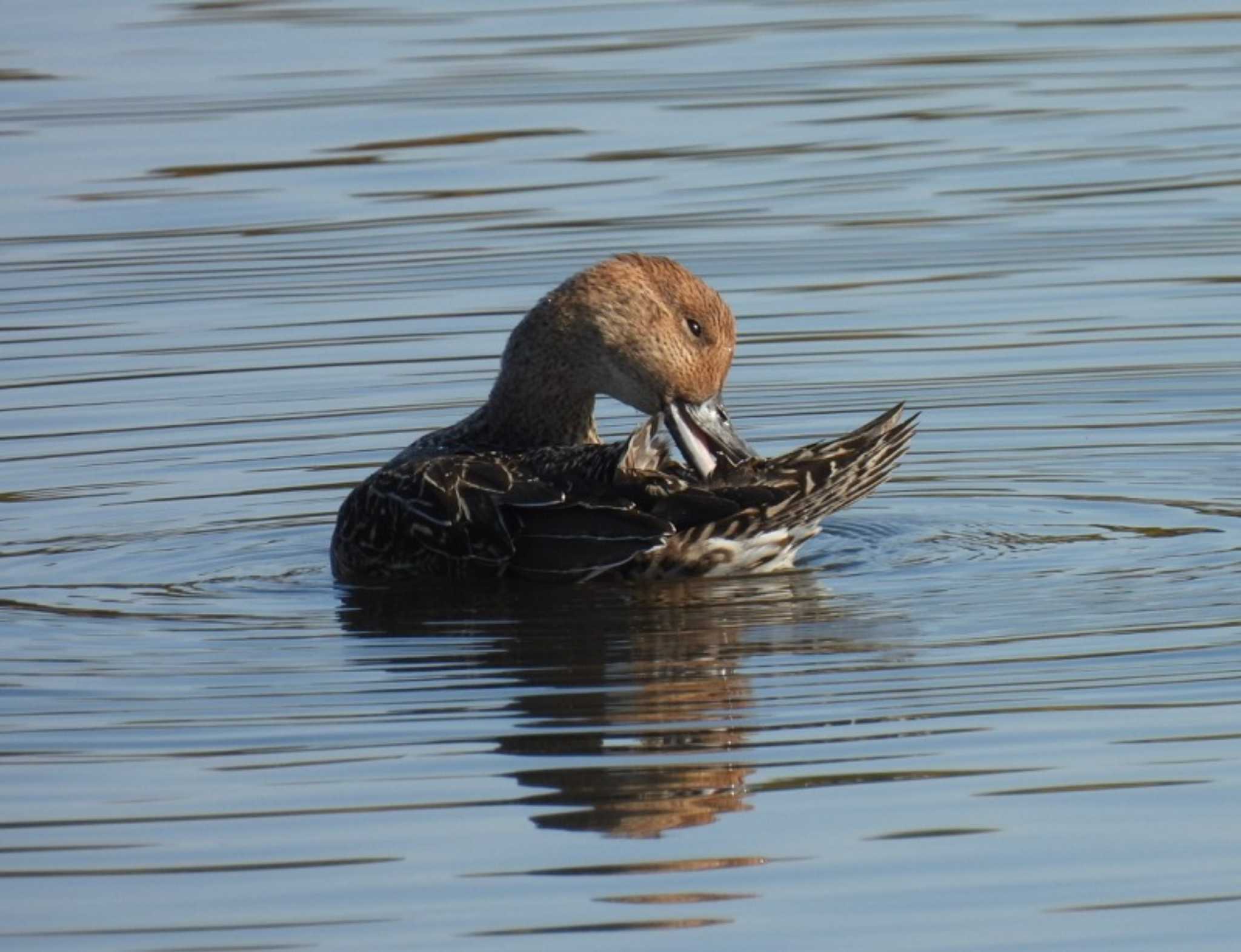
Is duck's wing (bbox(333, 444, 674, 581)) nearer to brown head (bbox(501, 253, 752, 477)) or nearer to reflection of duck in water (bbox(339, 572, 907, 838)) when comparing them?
reflection of duck in water (bbox(339, 572, 907, 838))

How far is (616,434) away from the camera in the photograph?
10.9 m

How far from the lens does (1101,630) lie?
746 cm

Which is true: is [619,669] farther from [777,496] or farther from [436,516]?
[436,516]

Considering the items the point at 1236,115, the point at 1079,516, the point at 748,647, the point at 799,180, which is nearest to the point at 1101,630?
the point at 748,647

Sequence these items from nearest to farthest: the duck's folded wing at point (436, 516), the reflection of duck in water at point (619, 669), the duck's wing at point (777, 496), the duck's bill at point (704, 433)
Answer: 1. the reflection of duck in water at point (619, 669)
2. the duck's wing at point (777, 496)
3. the duck's folded wing at point (436, 516)
4. the duck's bill at point (704, 433)

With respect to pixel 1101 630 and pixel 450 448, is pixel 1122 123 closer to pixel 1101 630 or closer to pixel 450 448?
pixel 450 448

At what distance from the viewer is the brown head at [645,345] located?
8.78m

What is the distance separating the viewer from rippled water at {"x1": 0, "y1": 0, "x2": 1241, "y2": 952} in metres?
5.77

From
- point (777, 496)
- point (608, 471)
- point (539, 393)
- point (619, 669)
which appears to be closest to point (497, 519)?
point (608, 471)

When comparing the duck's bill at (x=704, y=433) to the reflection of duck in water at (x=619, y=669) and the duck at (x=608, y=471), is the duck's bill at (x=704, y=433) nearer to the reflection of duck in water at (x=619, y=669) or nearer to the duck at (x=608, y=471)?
the duck at (x=608, y=471)

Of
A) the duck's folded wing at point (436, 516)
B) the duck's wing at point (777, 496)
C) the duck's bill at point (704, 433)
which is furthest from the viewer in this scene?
the duck's bill at point (704, 433)

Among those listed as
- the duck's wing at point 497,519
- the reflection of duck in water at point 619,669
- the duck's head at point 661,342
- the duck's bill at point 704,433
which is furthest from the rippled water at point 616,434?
the duck's head at point 661,342

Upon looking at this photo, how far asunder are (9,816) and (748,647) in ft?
6.73

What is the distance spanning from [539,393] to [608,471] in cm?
113
